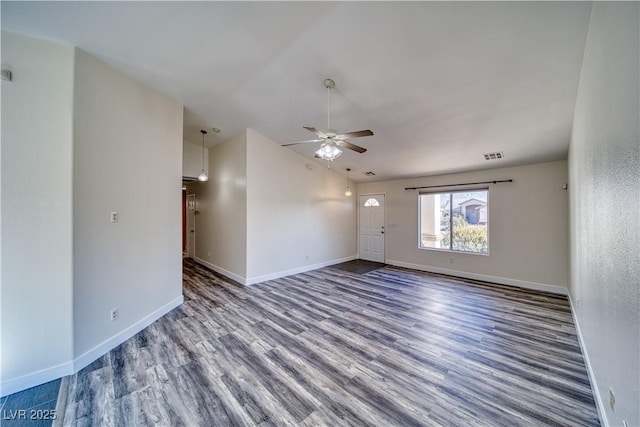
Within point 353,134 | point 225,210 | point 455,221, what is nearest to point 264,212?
point 225,210

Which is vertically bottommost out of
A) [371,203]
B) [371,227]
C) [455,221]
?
[371,227]

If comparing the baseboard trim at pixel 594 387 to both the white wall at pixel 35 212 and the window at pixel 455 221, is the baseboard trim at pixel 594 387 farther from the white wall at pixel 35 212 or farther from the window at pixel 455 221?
the white wall at pixel 35 212

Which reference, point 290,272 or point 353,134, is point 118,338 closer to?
point 290,272

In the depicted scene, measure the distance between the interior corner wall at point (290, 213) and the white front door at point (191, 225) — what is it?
321cm

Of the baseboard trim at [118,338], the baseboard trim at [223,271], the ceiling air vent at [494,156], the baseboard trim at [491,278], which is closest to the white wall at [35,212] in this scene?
the baseboard trim at [118,338]

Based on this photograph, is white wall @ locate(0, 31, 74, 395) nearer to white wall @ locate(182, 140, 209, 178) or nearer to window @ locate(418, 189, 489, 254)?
white wall @ locate(182, 140, 209, 178)

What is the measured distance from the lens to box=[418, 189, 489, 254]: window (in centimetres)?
548

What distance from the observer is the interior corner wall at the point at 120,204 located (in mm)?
2352

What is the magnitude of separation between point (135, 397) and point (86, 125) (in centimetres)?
257

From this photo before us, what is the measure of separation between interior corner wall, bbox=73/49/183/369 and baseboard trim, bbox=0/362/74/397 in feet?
0.28

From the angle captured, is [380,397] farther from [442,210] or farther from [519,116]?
[442,210]

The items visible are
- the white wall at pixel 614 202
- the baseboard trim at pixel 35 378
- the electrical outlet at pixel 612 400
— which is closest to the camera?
the white wall at pixel 614 202

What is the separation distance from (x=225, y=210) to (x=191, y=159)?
1547 millimetres

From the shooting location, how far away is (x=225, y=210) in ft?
18.0
